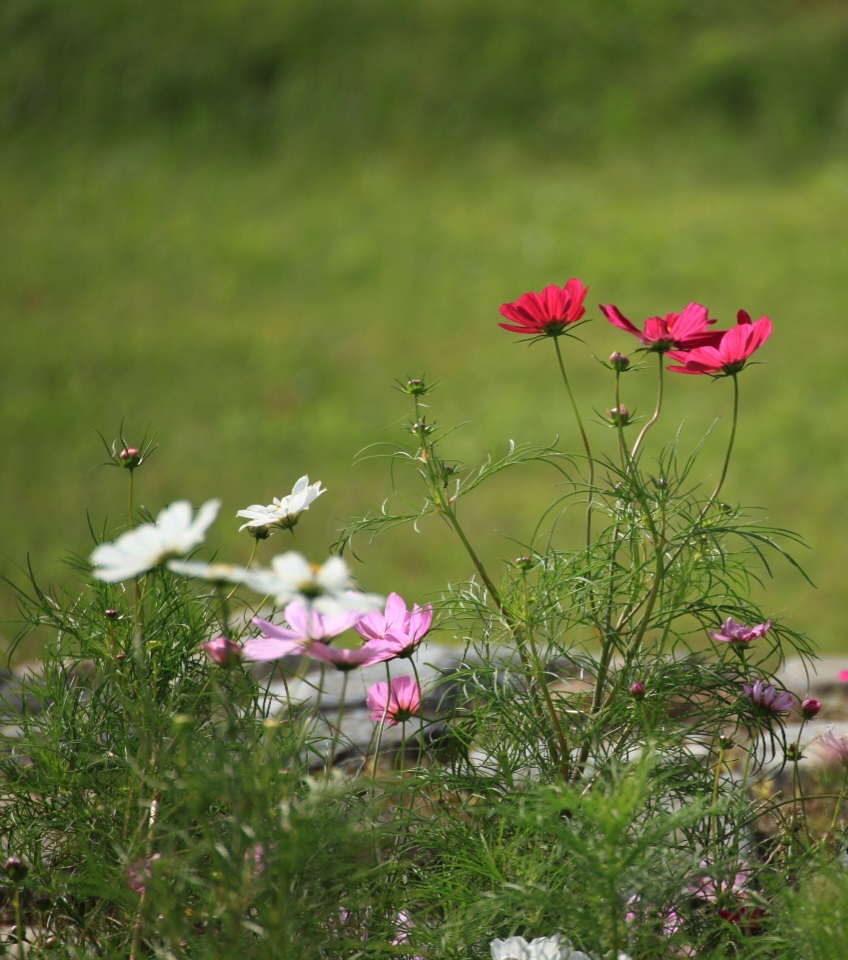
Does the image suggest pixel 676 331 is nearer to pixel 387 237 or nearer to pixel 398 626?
pixel 398 626

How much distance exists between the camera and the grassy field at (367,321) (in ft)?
12.3

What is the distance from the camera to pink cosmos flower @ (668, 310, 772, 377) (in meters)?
1.08

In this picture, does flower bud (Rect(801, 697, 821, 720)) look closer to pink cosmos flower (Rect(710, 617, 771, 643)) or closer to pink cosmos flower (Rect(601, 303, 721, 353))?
pink cosmos flower (Rect(710, 617, 771, 643))

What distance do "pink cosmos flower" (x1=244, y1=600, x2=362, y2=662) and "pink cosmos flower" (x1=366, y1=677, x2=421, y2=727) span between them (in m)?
0.19

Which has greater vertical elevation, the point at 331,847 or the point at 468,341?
the point at 468,341

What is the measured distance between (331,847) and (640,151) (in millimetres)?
6511

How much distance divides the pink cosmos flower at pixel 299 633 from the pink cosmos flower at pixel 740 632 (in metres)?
0.39

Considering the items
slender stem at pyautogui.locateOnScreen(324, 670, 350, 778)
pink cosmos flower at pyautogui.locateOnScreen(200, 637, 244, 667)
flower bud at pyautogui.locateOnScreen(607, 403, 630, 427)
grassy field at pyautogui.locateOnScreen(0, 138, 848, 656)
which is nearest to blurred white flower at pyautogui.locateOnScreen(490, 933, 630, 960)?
slender stem at pyautogui.locateOnScreen(324, 670, 350, 778)

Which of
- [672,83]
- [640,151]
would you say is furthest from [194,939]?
[672,83]

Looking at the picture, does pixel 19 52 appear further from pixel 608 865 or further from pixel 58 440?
pixel 608 865

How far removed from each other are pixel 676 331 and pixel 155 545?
1.84ft

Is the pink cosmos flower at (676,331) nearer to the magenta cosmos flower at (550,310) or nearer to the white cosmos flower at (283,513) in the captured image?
the magenta cosmos flower at (550,310)

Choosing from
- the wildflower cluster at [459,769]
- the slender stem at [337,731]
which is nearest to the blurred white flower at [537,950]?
the wildflower cluster at [459,769]

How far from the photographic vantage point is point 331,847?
94 centimetres
